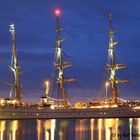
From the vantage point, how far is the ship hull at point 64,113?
131m

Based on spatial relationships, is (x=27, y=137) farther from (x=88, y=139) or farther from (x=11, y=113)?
(x=11, y=113)

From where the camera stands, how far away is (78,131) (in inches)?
3770

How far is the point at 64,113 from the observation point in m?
134

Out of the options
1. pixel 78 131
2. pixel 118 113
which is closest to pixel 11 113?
pixel 118 113

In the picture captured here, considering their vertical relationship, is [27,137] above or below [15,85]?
below

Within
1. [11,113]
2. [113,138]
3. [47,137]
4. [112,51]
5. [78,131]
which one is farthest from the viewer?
[112,51]

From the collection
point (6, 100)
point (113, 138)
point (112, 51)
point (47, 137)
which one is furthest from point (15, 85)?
point (113, 138)

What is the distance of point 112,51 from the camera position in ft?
477

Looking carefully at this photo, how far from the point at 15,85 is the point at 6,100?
4.08 m

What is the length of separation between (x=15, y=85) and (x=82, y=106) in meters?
17.5

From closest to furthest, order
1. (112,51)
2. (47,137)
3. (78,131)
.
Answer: (47,137) → (78,131) → (112,51)

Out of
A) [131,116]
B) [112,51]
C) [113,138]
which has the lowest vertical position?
[113,138]

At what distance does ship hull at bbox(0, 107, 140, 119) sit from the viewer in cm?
13100

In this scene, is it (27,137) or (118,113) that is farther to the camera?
(118,113)
